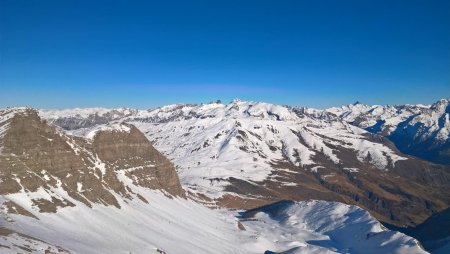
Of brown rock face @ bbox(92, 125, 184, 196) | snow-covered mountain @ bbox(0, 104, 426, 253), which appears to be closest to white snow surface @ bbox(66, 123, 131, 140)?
snow-covered mountain @ bbox(0, 104, 426, 253)

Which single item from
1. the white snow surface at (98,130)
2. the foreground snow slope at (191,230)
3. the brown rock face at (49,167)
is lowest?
the foreground snow slope at (191,230)

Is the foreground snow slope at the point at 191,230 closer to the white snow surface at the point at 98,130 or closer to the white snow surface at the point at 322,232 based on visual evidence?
the white snow surface at the point at 322,232

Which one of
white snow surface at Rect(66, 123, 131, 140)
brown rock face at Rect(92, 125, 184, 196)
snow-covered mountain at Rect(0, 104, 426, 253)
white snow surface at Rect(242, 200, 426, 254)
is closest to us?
snow-covered mountain at Rect(0, 104, 426, 253)

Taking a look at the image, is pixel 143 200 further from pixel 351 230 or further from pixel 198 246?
pixel 351 230

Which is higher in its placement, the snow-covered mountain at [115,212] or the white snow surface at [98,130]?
the white snow surface at [98,130]

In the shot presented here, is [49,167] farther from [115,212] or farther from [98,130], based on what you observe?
[98,130]

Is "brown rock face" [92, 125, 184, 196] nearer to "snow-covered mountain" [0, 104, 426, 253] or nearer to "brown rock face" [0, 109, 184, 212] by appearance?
"snow-covered mountain" [0, 104, 426, 253]

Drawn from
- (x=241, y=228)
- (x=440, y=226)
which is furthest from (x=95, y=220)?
(x=440, y=226)

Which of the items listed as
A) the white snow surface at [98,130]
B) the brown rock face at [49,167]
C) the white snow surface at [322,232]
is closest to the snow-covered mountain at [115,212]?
the brown rock face at [49,167]

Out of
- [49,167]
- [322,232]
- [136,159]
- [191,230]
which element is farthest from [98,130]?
[322,232]
